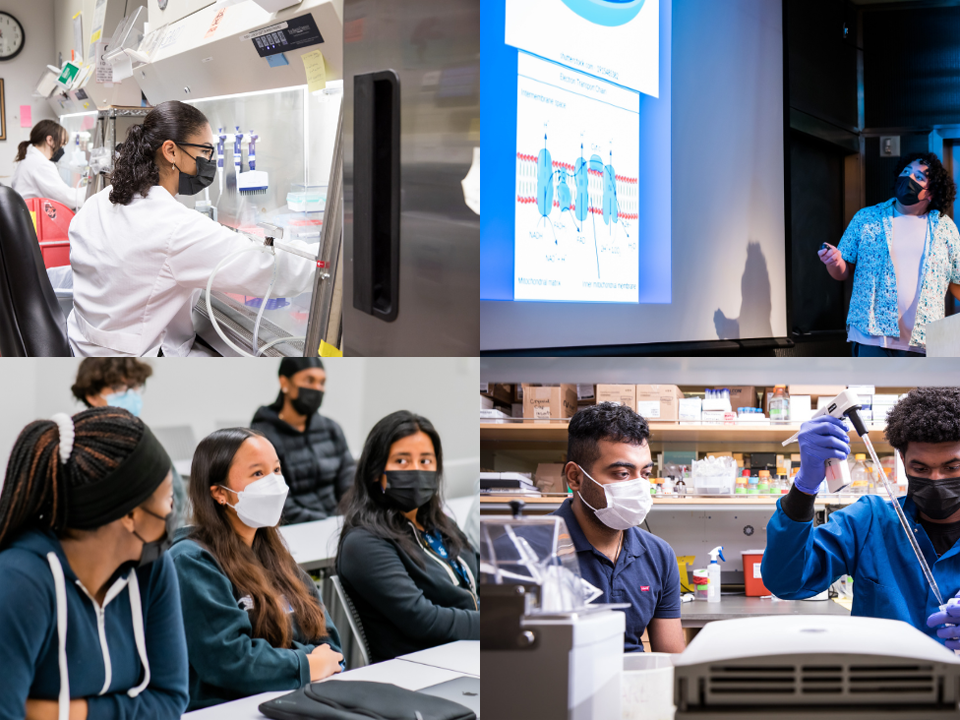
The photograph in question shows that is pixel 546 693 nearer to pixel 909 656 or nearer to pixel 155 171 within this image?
pixel 909 656

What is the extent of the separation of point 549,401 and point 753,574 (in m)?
0.44

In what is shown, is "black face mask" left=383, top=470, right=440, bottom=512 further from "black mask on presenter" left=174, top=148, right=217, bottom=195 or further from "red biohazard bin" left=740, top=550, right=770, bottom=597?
"black mask on presenter" left=174, top=148, right=217, bottom=195

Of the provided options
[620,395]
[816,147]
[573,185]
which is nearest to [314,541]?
[620,395]

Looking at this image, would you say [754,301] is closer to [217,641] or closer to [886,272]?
[886,272]

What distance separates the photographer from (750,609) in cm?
106

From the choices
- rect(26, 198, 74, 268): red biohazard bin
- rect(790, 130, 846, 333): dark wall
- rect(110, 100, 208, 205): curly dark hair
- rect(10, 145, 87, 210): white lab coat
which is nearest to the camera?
A: rect(110, 100, 208, 205): curly dark hair

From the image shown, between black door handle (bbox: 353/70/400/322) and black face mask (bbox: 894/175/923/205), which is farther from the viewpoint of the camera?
black face mask (bbox: 894/175/923/205)

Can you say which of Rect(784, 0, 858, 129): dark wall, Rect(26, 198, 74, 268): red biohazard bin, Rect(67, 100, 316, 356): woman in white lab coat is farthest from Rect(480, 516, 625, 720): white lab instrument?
Rect(26, 198, 74, 268): red biohazard bin

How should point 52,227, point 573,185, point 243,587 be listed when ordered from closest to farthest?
1. point 243,587
2. point 573,185
3. point 52,227

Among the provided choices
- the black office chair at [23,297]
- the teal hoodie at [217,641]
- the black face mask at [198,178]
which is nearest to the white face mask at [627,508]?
the teal hoodie at [217,641]

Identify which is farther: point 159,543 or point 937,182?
point 937,182

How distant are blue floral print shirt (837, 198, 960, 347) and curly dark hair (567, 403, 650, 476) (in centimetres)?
86

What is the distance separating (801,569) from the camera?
1.07 metres

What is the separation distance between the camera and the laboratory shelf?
105cm
